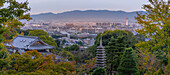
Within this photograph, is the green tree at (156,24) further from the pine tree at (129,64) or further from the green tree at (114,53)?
the green tree at (114,53)

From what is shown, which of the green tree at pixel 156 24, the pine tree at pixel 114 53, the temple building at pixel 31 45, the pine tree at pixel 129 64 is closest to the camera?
the green tree at pixel 156 24

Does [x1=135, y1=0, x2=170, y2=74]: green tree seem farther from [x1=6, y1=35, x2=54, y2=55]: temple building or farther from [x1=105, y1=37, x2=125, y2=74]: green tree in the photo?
[x1=6, y1=35, x2=54, y2=55]: temple building

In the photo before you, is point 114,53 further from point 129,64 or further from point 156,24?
point 156,24

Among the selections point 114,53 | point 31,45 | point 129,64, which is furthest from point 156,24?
point 31,45

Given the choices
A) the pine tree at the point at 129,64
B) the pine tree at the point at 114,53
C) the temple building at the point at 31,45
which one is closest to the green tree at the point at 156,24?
the pine tree at the point at 129,64

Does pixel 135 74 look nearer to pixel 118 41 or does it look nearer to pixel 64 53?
pixel 118 41

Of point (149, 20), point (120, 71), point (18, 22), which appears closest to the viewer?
point (18, 22)

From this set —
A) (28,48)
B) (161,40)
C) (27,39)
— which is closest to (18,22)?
(161,40)

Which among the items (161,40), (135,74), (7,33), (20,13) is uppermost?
(20,13)

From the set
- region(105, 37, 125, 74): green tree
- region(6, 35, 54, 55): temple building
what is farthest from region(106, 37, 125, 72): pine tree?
region(6, 35, 54, 55): temple building
